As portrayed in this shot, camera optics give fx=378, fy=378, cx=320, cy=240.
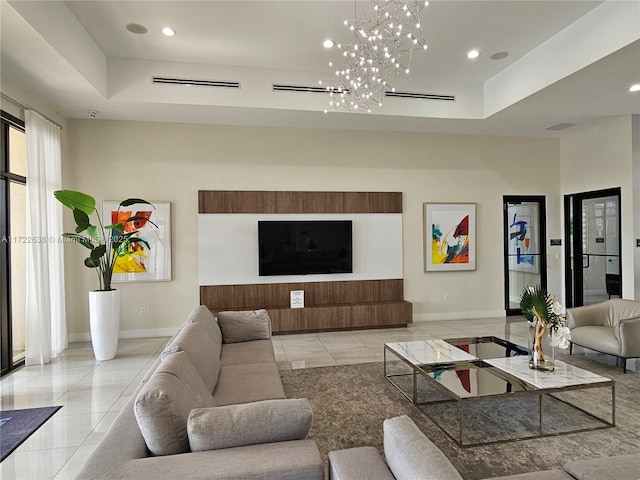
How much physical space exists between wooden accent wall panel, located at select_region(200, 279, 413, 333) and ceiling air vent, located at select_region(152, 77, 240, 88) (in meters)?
2.85

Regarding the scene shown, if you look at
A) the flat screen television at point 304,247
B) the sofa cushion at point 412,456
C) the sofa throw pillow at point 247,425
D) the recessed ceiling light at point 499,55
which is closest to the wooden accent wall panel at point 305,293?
the flat screen television at point 304,247

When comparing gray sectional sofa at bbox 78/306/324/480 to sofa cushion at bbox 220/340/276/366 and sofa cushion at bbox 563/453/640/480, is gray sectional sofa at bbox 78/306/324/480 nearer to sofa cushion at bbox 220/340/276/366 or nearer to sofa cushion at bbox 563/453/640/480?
sofa cushion at bbox 563/453/640/480

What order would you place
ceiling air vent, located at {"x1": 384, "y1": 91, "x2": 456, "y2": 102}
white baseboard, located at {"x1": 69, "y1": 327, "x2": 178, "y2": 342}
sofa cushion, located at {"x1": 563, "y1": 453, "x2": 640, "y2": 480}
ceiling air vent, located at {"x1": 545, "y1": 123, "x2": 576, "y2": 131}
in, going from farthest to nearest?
ceiling air vent, located at {"x1": 545, "y1": 123, "x2": 576, "y2": 131} → white baseboard, located at {"x1": 69, "y1": 327, "x2": 178, "y2": 342} → ceiling air vent, located at {"x1": 384, "y1": 91, "x2": 456, "y2": 102} → sofa cushion, located at {"x1": 563, "y1": 453, "x2": 640, "y2": 480}

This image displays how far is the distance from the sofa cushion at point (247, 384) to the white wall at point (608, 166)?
5.61 meters

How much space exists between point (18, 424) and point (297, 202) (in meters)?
4.16

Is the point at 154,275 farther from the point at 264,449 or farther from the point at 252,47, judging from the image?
the point at 264,449

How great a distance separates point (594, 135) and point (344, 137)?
4089mm

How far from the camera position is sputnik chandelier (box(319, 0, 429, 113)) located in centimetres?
354

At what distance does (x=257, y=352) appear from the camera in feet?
11.0

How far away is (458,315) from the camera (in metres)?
6.55

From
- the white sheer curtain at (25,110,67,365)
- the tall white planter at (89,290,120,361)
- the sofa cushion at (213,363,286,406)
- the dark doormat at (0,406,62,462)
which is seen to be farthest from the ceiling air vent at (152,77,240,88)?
the dark doormat at (0,406,62,462)

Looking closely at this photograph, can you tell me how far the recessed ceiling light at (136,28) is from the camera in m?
3.97

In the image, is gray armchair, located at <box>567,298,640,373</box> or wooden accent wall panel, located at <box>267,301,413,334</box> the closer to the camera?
gray armchair, located at <box>567,298,640,373</box>

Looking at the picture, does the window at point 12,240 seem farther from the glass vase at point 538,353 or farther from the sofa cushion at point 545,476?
the glass vase at point 538,353
